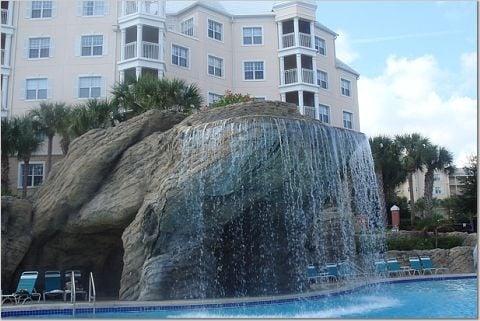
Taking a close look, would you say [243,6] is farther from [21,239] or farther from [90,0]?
[21,239]

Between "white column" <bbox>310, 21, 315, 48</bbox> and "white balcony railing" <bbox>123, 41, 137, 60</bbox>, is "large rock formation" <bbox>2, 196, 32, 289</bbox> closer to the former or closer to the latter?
"white balcony railing" <bbox>123, 41, 137, 60</bbox>

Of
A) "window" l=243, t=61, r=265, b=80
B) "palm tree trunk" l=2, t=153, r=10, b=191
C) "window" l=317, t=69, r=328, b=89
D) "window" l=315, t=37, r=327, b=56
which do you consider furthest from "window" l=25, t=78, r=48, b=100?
"window" l=315, t=37, r=327, b=56

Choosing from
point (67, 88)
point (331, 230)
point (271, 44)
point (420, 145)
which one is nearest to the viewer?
point (331, 230)

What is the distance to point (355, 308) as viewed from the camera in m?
12.8

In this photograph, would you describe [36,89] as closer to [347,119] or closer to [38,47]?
[38,47]

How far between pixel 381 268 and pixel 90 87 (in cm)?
2169

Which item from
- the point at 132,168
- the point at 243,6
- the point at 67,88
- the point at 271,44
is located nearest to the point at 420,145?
the point at 271,44

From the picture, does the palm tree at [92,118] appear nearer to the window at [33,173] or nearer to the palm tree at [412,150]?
the window at [33,173]

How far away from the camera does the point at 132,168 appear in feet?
51.9

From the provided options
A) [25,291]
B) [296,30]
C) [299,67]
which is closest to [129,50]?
[299,67]

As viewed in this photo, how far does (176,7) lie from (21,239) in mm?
27976

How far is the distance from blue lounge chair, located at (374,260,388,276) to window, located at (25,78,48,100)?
23038mm

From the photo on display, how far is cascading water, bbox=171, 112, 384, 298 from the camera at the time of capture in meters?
13.6

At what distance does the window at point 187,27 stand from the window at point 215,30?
1.32 metres
